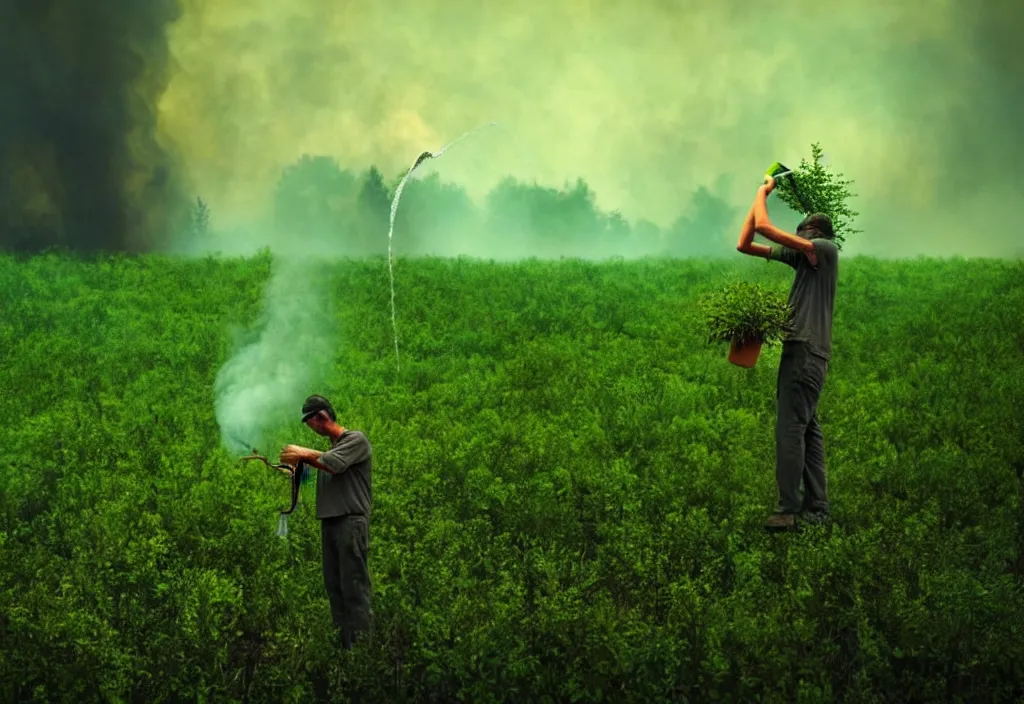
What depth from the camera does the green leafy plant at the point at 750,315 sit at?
27.5 feet

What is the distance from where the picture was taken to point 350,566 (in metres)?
7.00

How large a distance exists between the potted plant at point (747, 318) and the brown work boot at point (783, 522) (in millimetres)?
1160

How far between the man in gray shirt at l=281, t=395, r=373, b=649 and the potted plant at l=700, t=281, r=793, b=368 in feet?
9.84

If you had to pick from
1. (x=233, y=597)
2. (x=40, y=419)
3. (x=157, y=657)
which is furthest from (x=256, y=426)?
(x=157, y=657)

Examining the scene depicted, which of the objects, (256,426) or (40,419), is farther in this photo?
(40,419)

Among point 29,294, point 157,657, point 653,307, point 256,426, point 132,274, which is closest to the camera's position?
point 157,657

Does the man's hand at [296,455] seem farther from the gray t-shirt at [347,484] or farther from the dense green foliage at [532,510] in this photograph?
the dense green foliage at [532,510]

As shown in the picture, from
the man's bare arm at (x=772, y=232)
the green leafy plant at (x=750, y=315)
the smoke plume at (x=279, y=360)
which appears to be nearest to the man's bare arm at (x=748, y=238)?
the man's bare arm at (x=772, y=232)

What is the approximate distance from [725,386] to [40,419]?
350 inches

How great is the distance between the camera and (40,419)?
1445 centimetres

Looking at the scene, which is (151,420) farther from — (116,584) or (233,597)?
(233,597)

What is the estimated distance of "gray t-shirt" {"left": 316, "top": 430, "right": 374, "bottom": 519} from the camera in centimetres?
696

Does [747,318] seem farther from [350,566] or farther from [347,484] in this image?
[350,566]

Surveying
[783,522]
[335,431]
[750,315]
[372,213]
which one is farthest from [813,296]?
[372,213]
